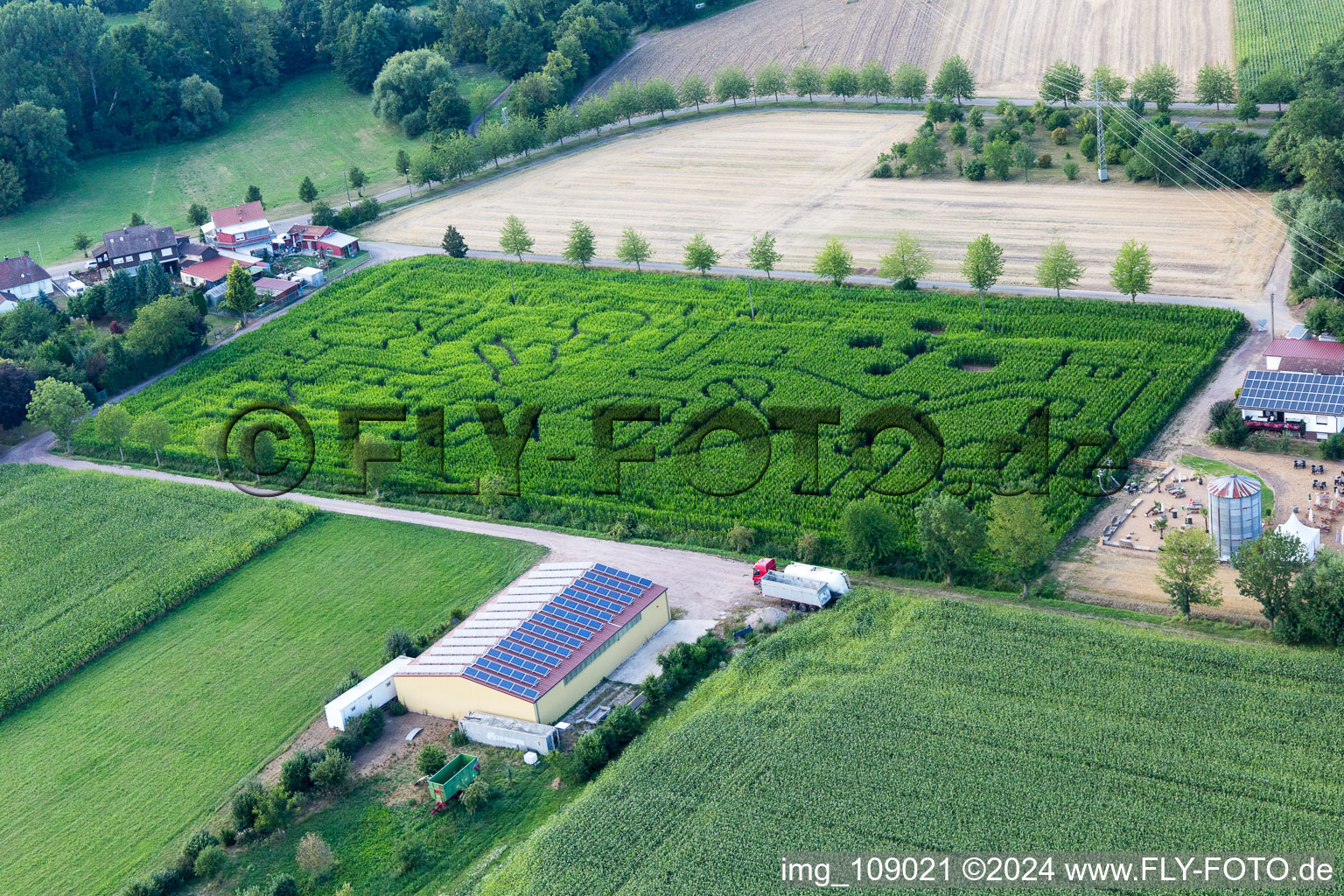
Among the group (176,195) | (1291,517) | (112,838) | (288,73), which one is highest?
(288,73)

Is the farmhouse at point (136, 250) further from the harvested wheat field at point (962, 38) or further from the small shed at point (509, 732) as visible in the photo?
the small shed at point (509, 732)

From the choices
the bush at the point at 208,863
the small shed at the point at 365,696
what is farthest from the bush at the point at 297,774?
the bush at the point at 208,863

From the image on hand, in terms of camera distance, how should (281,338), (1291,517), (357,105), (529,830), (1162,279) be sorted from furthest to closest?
(357,105), (281,338), (1162,279), (1291,517), (529,830)

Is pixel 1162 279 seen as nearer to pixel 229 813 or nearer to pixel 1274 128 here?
pixel 1274 128

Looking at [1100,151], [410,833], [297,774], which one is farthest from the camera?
[1100,151]

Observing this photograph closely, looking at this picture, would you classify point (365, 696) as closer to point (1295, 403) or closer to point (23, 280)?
point (1295, 403)

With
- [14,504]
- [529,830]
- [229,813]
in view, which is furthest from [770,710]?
[14,504]

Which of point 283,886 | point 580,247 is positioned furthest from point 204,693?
point 580,247
